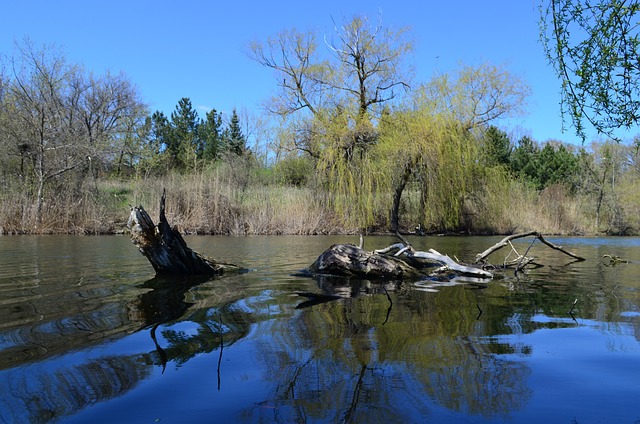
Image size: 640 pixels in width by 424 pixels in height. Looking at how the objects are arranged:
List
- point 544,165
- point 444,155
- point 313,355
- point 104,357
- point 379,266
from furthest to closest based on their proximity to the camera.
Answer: point 544,165
point 444,155
point 379,266
point 313,355
point 104,357

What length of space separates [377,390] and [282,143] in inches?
1042

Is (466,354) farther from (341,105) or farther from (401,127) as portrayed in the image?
(341,105)

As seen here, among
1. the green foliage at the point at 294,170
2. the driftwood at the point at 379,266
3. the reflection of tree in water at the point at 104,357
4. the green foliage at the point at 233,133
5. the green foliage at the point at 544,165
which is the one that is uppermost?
the green foliage at the point at 233,133

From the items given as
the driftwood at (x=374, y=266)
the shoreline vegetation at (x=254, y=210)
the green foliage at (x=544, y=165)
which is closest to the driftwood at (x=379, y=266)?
the driftwood at (x=374, y=266)

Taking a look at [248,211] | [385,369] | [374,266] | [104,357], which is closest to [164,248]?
[374,266]

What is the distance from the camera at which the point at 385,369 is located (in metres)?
3.24

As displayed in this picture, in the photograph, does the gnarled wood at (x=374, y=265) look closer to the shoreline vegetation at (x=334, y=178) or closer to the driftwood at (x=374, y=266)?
the driftwood at (x=374, y=266)

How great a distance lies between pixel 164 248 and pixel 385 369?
546 centimetres

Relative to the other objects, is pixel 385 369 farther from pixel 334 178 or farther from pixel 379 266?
pixel 334 178

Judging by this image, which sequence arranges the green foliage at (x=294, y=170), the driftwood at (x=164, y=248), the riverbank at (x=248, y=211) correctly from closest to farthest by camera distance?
1. the driftwood at (x=164, y=248)
2. the riverbank at (x=248, y=211)
3. the green foliage at (x=294, y=170)

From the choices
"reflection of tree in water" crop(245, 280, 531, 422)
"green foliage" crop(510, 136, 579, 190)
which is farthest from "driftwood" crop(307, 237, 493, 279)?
"green foliage" crop(510, 136, 579, 190)

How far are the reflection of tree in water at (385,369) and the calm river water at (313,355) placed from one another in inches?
0.5

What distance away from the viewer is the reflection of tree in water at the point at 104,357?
8.71ft

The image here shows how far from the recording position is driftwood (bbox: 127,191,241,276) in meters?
7.56
